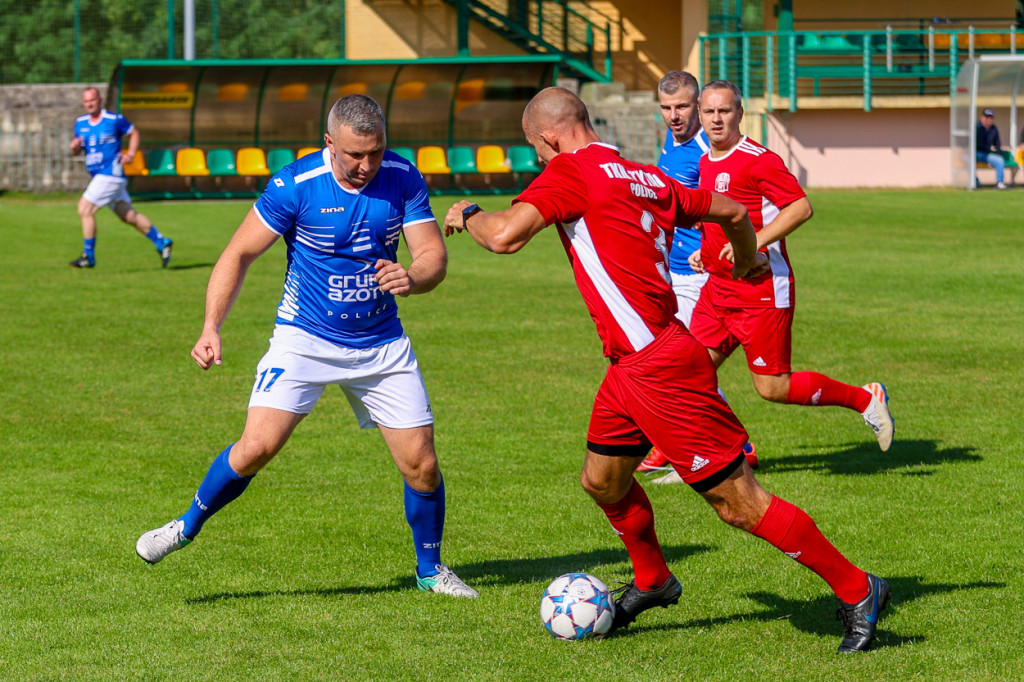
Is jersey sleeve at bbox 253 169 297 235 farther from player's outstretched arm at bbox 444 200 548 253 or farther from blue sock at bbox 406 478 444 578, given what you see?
blue sock at bbox 406 478 444 578

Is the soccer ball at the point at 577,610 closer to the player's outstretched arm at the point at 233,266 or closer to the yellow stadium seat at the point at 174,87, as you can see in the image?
the player's outstretched arm at the point at 233,266

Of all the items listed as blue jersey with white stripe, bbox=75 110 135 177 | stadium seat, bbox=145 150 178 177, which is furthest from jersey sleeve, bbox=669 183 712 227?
stadium seat, bbox=145 150 178 177

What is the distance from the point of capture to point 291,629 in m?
5.15

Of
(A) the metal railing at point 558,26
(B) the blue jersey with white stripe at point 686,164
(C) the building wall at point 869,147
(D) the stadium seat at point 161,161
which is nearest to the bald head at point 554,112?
(B) the blue jersey with white stripe at point 686,164

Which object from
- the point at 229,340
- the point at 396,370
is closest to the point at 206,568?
the point at 396,370

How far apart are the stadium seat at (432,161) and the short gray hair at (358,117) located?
25.1 m

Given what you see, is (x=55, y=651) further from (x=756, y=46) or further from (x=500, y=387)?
(x=756, y=46)

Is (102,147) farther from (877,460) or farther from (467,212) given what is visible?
(467,212)

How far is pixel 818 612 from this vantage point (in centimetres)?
527

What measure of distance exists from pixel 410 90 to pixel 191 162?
5439mm

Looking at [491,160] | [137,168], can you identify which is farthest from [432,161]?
[137,168]

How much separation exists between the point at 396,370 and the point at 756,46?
30.2 meters

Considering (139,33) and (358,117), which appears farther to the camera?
(139,33)

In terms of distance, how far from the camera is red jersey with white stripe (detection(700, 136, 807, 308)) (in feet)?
23.2
